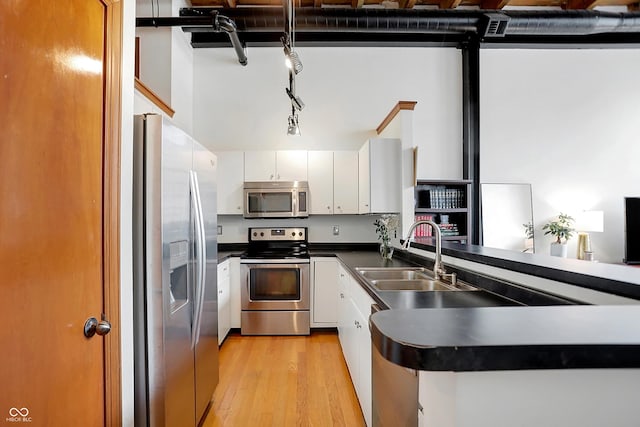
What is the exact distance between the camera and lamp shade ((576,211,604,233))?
146 inches

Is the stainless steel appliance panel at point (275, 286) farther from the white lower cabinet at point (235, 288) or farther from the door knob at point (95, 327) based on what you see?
the door knob at point (95, 327)

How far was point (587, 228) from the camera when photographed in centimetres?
376

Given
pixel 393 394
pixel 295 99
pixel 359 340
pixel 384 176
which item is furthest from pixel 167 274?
pixel 384 176

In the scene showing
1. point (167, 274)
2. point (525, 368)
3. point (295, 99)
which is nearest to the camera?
point (525, 368)

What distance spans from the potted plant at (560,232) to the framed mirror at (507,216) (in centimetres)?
24

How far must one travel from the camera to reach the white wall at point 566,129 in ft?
13.0

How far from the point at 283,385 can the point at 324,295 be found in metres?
1.17

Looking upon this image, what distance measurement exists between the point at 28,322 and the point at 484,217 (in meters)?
4.21

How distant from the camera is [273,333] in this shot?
332 centimetres

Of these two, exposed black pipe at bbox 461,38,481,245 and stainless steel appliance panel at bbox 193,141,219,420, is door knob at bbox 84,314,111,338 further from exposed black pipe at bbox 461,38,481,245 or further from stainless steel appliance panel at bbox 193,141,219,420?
exposed black pipe at bbox 461,38,481,245

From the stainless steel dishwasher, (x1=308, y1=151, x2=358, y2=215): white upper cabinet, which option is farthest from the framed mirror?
the stainless steel dishwasher

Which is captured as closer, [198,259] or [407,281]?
[198,259]

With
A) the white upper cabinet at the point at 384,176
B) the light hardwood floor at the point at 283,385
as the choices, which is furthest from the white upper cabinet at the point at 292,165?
the light hardwood floor at the point at 283,385

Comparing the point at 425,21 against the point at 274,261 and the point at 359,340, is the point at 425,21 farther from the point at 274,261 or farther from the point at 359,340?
the point at 359,340
